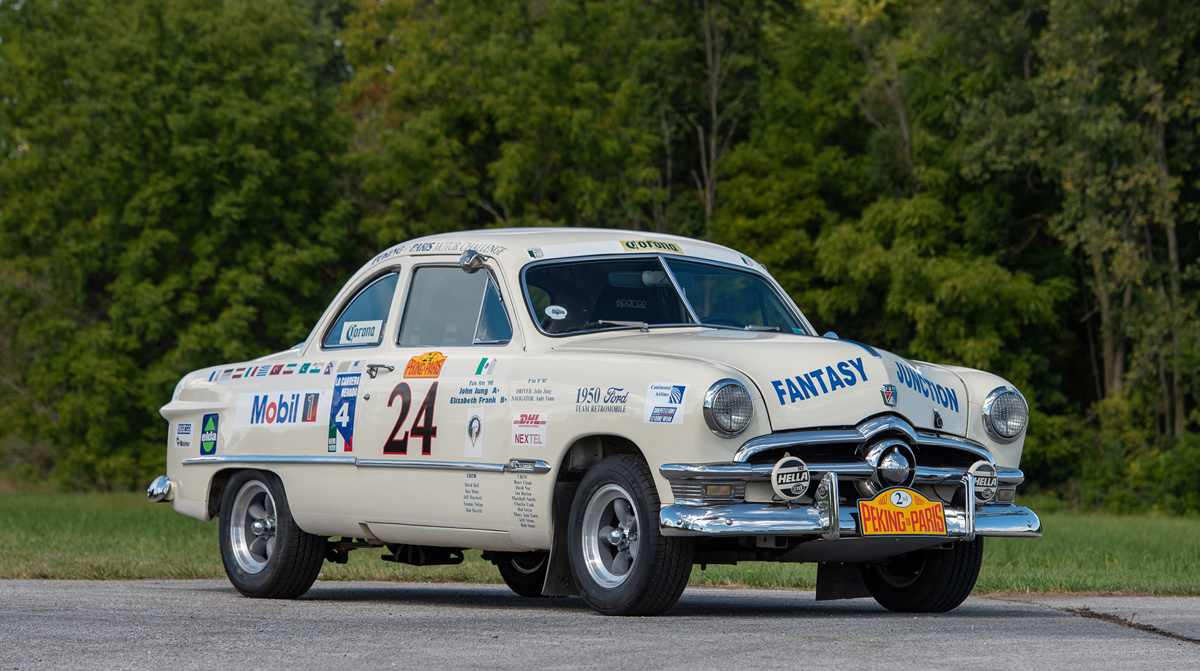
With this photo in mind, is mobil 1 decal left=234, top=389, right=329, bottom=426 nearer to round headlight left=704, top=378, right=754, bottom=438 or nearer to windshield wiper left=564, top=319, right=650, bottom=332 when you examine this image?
windshield wiper left=564, top=319, right=650, bottom=332

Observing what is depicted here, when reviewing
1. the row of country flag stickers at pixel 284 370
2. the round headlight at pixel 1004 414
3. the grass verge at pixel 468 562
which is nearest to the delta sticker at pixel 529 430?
the row of country flag stickers at pixel 284 370

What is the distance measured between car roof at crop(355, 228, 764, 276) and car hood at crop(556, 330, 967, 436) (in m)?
0.77

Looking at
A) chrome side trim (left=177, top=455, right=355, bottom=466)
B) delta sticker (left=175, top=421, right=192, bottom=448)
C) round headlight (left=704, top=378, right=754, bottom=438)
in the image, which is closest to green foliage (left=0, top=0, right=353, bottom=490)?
delta sticker (left=175, top=421, right=192, bottom=448)

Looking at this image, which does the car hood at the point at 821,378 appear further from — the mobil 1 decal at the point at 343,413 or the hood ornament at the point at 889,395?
the mobil 1 decal at the point at 343,413

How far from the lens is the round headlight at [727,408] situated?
23.0 ft

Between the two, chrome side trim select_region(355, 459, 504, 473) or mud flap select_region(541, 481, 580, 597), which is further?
chrome side trim select_region(355, 459, 504, 473)

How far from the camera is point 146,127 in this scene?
129ft

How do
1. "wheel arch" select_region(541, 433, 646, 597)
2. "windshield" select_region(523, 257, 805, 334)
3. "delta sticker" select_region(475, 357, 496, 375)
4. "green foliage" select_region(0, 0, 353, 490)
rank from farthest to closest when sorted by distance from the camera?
1. "green foliage" select_region(0, 0, 353, 490)
2. "windshield" select_region(523, 257, 805, 334)
3. "delta sticker" select_region(475, 357, 496, 375)
4. "wheel arch" select_region(541, 433, 646, 597)

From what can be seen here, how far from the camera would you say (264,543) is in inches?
379

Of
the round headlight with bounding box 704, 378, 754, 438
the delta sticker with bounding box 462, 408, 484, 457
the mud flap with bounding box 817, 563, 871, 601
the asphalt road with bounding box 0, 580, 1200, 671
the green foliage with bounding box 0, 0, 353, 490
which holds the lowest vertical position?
the asphalt road with bounding box 0, 580, 1200, 671

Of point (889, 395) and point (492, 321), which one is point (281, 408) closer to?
point (492, 321)

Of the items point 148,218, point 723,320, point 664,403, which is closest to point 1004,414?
point 723,320

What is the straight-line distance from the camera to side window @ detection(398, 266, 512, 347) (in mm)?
8477

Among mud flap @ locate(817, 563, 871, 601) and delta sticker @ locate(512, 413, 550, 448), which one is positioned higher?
delta sticker @ locate(512, 413, 550, 448)
